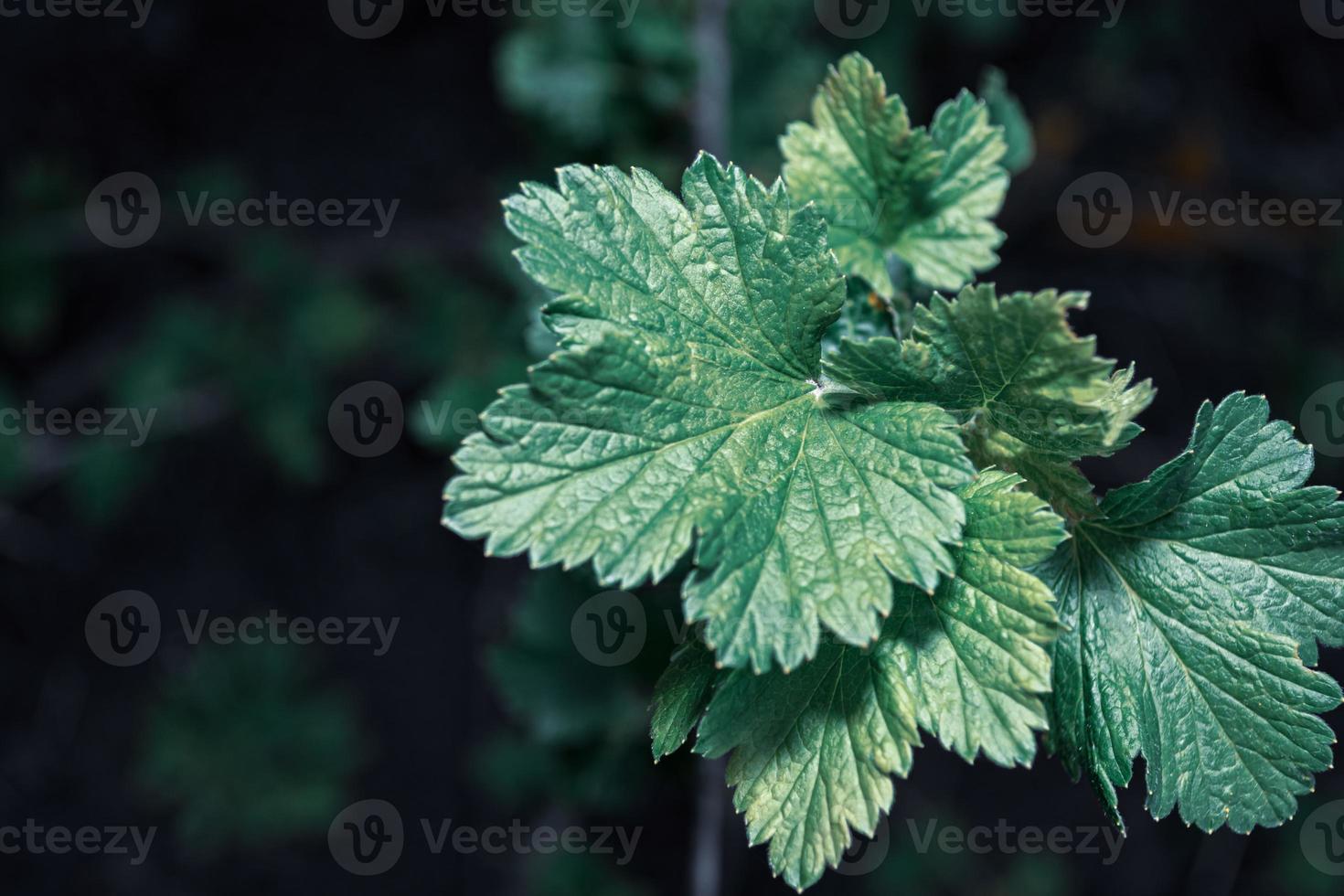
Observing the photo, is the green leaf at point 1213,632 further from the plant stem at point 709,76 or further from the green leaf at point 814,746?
the plant stem at point 709,76

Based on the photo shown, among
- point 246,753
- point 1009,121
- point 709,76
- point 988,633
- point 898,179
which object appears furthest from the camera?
point 246,753

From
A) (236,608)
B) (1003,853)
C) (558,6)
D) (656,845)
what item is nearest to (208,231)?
(236,608)

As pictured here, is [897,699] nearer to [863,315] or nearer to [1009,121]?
[863,315]

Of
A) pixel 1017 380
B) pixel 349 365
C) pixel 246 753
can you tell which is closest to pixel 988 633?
pixel 1017 380

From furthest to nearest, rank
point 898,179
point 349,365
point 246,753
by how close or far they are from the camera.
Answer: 1. point 349,365
2. point 246,753
3. point 898,179

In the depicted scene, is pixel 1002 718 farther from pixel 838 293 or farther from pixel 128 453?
pixel 128 453
